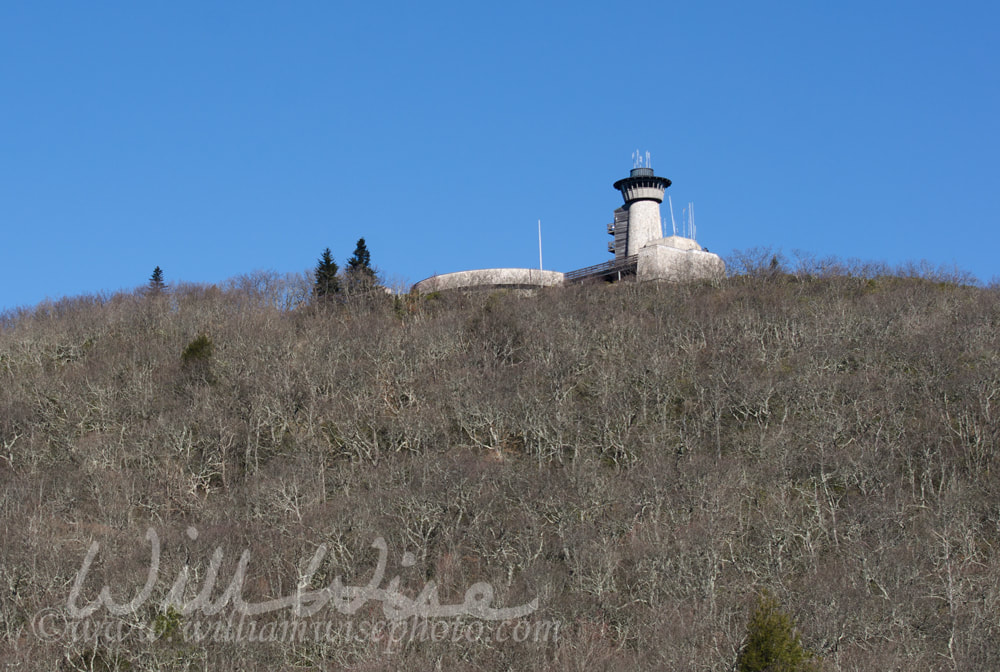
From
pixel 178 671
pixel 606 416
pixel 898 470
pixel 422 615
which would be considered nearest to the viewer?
pixel 178 671

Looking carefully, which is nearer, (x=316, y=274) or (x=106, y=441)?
(x=106, y=441)

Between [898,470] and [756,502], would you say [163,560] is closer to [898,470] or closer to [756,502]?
[756,502]

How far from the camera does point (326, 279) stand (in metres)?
63.5

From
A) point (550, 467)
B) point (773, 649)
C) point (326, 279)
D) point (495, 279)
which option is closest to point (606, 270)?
point (495, 279)

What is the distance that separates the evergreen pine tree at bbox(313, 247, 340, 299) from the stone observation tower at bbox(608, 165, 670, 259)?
21.2 m

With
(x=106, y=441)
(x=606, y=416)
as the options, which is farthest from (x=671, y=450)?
(x=106, y=441)

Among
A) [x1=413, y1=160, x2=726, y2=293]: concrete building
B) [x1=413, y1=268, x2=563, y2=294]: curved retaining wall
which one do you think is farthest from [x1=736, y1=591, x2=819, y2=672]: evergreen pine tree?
[x1=413, y1=268, x2=563, y2=294]: curved retaining wall

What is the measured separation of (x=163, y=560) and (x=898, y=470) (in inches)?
958

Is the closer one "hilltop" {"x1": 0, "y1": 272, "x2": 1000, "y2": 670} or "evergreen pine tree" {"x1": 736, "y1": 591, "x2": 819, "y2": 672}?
"evergreen pine tree" {"x1": 736, "y1": 591, "x2": 819, "y2": 672}

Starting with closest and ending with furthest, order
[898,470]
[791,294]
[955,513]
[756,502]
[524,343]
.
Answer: [955,513]
[756,502]
[898,470]
[524,343]
[791,294]

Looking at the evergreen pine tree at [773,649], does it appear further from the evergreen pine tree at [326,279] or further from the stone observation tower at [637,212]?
the stone observation tower at [637,212]

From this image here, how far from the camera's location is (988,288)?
55.8 meters

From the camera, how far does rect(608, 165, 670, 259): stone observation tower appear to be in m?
74.9

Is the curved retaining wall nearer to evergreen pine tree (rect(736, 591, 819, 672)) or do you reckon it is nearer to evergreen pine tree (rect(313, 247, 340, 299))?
evergreen pine tree (rect(313, 247, 340, 299))
